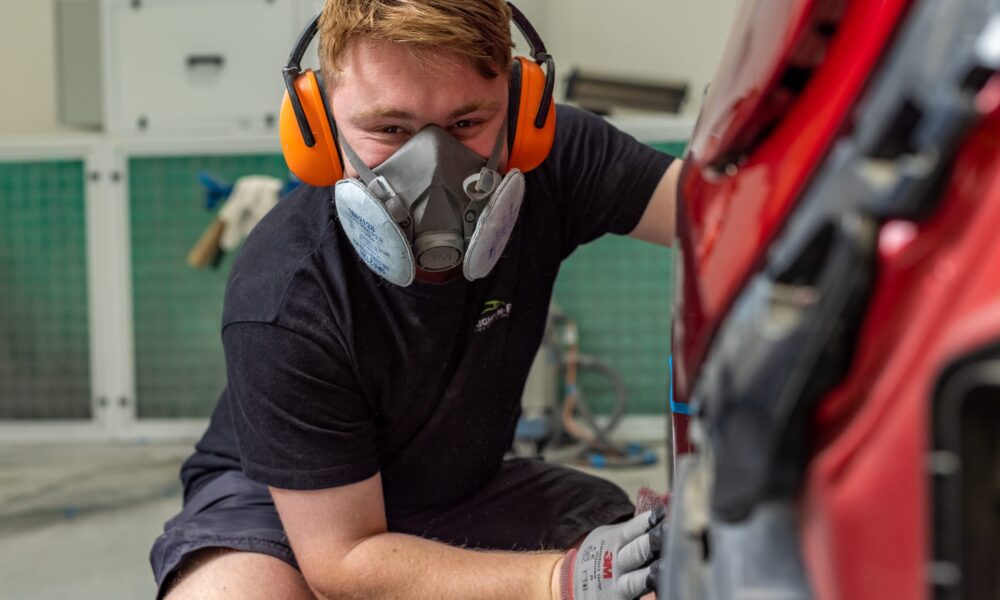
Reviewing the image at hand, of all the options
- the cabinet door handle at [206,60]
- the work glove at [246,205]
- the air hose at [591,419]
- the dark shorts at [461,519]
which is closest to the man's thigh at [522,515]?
the dark shorts at [461,519]

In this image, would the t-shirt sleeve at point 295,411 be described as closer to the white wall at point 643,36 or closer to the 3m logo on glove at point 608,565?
the 3m logo on glove at point 608,565

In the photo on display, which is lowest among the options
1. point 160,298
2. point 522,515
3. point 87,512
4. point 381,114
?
point 87,512

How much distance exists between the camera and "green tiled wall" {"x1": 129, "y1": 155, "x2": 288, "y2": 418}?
10.5 ft

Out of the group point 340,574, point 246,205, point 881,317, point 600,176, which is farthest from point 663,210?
point 246,205

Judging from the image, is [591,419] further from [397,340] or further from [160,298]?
[397,340]

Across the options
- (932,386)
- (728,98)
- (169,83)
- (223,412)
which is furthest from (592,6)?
(932,386)

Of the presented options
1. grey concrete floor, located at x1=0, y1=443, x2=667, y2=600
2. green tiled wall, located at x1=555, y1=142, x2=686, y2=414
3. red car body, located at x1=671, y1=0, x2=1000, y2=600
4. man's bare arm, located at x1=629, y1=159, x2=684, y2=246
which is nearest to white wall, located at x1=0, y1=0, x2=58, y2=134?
grey concrete floor, located at x1=0, y1=443, x2=667, y2=600

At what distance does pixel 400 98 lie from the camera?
1050 mm

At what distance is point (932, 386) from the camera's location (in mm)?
358

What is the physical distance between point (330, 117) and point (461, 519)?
2.11 feet

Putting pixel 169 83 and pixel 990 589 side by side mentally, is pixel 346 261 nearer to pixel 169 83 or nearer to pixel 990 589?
pixel 990 589

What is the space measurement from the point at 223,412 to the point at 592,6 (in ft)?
9.53

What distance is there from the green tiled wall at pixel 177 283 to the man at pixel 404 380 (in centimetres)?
174

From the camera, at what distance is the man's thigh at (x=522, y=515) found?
1.41 m
